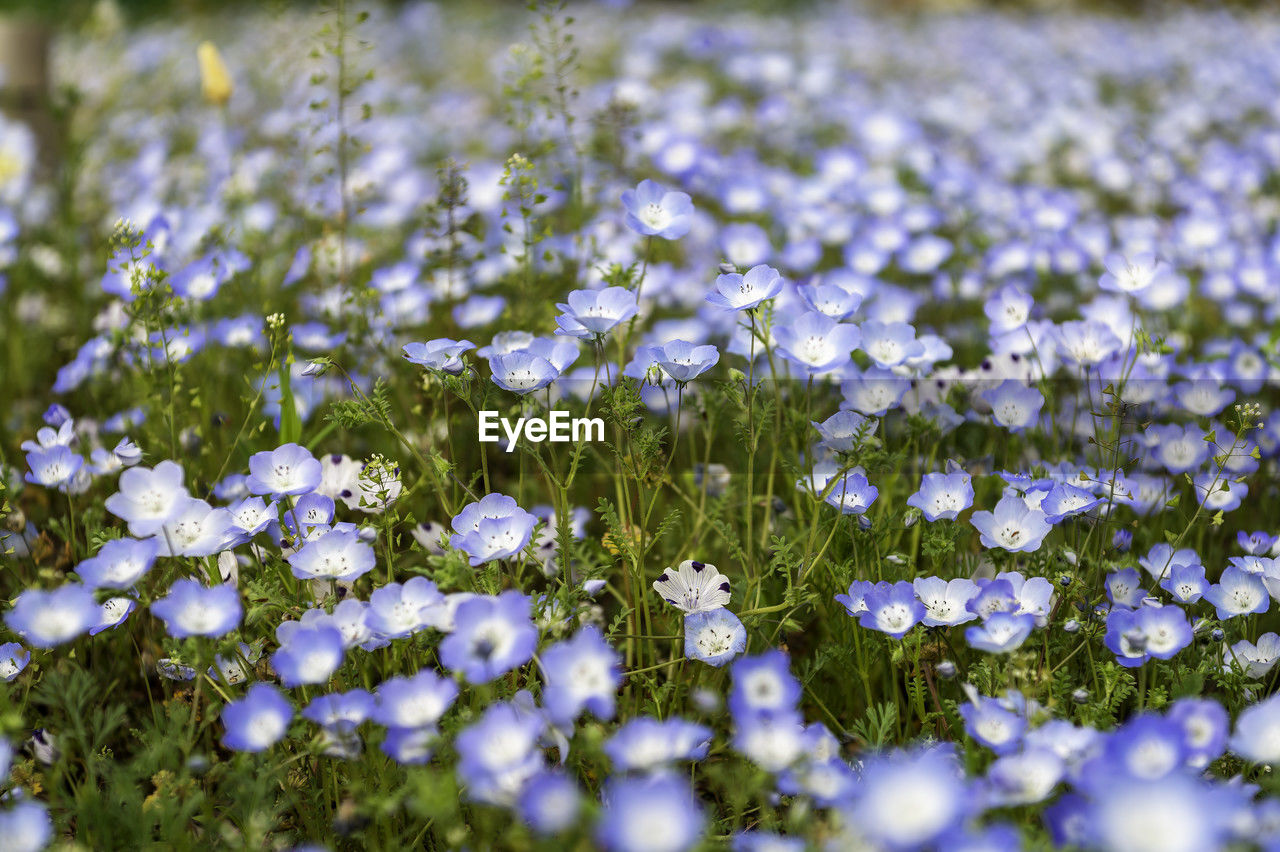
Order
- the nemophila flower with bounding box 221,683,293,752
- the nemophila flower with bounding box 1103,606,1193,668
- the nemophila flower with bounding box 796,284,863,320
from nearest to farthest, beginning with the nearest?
the nemophila flower with bounding box 221,683,293,752
the nemophila flower with bounding box 1103,606,1193,668
the nemophila flower with bounding box 796,284,863,320

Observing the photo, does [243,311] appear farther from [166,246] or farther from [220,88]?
[220,88]

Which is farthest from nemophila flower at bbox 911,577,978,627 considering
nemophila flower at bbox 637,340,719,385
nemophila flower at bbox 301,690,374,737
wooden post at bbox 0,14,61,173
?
wooden post at bbox 0,14,61,173

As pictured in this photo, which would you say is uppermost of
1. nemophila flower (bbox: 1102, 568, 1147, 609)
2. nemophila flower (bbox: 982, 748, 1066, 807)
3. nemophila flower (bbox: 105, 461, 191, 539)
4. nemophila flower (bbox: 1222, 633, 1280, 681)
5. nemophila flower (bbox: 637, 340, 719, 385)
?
nemophila flower (bbox: 637, 340, 719, 385)

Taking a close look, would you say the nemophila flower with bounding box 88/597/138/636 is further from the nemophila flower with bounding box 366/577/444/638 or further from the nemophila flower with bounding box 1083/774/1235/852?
the nemophila flower with bounding box 1083/774/1235/852

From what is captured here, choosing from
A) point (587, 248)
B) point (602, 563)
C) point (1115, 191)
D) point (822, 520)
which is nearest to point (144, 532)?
point (602, 563)

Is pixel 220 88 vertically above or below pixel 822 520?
above

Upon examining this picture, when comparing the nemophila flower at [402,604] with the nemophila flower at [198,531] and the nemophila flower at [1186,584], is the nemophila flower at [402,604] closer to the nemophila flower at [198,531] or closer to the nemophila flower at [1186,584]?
the nemophila flower at [198,531]
